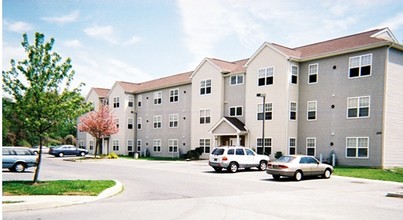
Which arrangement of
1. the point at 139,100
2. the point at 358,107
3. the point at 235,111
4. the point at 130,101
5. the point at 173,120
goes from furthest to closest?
the point at 130,101 < the point at 139,100 < the point at 173,120 < the point at 235,111 < the point at 358,107

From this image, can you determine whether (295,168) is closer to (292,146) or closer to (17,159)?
(292,146)

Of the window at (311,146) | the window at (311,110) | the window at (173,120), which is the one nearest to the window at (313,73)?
the window at (311,110)

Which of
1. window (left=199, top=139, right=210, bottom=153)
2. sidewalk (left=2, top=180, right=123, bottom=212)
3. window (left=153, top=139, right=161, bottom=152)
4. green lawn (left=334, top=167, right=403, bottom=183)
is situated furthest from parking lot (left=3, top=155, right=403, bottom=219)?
window (left=153, top=139, right=161, bottom=152)

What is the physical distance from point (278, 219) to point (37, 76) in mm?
10388

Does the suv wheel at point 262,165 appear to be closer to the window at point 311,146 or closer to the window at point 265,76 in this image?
the window at point 311,146

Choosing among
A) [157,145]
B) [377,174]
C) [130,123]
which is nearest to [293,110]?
[377,174]

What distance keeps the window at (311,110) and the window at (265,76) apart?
3897 mm

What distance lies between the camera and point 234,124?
34.9 meters

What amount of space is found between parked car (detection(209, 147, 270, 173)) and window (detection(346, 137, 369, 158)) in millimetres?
8057

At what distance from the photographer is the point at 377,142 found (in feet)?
87.2

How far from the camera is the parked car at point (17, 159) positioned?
22703 millimetres

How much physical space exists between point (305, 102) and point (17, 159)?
22.7 meters

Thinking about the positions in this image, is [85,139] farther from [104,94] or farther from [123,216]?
[123,216]

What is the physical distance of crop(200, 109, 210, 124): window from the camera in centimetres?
3979
